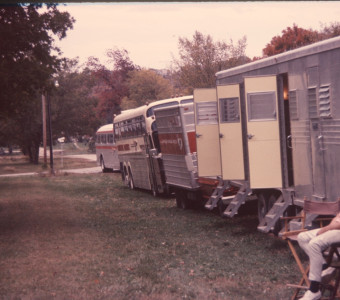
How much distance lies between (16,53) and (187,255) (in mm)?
7362

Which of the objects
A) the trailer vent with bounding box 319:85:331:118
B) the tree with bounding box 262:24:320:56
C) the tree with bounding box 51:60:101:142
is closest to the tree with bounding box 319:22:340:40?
the tree with bounding box 262:24:320:56

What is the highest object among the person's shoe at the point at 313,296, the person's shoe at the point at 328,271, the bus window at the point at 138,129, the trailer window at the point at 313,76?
the trailer window at the point at 313,76

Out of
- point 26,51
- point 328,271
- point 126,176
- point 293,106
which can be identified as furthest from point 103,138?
point 328,271

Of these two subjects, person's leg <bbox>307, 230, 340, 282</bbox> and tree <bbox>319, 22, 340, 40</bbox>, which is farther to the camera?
tree <bbox>319, 22, 340, 40</bbox>

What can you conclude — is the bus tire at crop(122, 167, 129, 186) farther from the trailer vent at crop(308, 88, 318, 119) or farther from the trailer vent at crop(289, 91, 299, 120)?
the trailer vent at crop(308, 88, 318, 119)

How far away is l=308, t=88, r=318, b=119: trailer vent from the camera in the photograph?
33.8ft

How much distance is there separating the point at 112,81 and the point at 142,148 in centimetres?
5323

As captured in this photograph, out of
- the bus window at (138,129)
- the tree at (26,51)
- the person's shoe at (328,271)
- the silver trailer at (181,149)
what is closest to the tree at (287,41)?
the bus window at (138,129)

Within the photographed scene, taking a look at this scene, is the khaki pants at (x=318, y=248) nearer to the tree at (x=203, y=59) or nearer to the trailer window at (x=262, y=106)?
the trailer window at (x=262, y=106)

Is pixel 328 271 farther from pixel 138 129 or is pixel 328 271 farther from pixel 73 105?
pixel 73 105

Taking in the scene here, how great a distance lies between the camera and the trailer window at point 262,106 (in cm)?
1180

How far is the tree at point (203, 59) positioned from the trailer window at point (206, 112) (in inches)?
1054

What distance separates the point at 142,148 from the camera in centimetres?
2359

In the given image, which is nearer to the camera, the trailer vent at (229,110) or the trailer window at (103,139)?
the trailer vent at (229,110)
